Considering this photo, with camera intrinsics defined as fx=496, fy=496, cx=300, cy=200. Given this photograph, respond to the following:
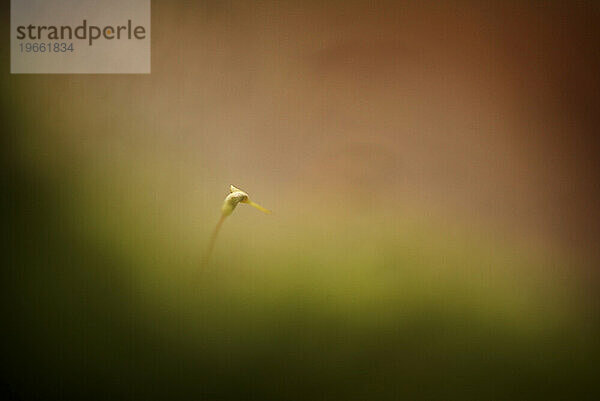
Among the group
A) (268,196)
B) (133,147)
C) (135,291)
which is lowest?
(135,291)

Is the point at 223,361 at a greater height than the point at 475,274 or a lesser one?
lesser

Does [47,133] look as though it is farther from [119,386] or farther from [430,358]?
[430,358]

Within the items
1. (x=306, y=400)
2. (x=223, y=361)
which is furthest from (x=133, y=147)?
A: (x=306, y=400)

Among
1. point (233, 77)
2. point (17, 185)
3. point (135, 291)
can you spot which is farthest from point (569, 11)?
point (17, 185)

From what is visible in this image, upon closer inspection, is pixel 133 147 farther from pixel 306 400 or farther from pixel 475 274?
pixel 475 274

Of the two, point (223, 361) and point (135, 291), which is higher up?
point (135, 291)

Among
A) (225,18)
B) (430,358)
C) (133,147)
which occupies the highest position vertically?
(225,18)
